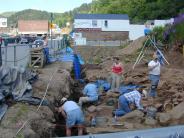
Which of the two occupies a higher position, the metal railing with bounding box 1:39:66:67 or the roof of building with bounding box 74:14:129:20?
the roof of building with bounding box 74:14:129:20

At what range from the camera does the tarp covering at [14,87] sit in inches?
538

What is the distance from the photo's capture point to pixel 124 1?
106562mm

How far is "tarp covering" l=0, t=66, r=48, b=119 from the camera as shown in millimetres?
13654

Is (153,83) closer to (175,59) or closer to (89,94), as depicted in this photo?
(89,94)

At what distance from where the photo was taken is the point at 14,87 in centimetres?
1535

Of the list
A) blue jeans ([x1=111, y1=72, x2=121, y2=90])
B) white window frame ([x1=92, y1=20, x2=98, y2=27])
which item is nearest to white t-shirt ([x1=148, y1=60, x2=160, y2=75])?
blue jeans ([x1=111, y1=72, x2=121, y2=90])

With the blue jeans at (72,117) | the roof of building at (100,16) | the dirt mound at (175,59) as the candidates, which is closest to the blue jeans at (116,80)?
the blue jeans at (72,117)

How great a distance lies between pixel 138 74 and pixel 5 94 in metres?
13.5

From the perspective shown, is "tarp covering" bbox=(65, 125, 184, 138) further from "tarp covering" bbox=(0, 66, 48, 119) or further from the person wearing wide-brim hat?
the person wearing wide-brim hat

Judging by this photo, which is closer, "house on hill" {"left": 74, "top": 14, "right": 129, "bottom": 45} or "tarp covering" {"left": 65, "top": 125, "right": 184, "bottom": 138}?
"tarp covering" {"left": 65, "top": 125, "right": 184, "bottom": 138}

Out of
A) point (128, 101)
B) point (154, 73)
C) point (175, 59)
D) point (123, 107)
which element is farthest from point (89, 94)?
point (175, 59)

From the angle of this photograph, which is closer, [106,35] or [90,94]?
[90,94]

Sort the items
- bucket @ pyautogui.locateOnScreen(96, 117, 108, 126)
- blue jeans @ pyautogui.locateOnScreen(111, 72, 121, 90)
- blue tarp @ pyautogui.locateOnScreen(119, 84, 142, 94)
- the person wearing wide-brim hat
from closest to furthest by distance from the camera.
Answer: bucket @ pyautogui.locateOnScreen(96, 117, 108, 126) < the person wearing wide-brim hat < blue tarp @ pyautogui.locateOnScreen(119, 84, 142, 94) < blue jeans @ pyautogui.locateOnScreen(111, 72, 121, 90)

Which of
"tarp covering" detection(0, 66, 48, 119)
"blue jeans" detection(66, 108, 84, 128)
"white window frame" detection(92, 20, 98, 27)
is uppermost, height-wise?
"white window frame" detection(92, 20, 98, 27)
